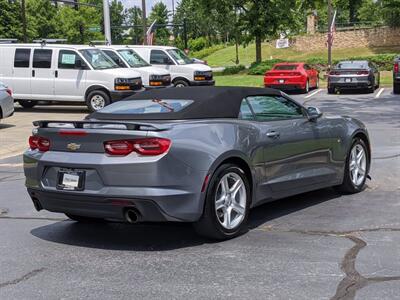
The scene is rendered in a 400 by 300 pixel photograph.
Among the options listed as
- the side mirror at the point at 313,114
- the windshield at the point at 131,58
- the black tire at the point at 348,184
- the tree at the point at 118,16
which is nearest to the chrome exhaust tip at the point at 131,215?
the side mirror at the point at 313,114

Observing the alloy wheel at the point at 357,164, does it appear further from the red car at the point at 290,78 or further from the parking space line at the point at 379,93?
the red car at the point at 290,78

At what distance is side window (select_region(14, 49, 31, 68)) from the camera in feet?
63.9

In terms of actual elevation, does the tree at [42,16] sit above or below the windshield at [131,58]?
above

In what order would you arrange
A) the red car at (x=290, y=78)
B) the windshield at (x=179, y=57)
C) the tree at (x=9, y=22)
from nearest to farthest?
the windshield at (x=179, y=57) < the red car at (x=290, y=78) < the tree at (x=9, y=22)

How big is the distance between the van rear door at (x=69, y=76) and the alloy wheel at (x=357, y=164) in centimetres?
1255

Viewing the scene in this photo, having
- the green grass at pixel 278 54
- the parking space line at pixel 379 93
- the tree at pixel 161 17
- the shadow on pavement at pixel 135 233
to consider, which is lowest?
the shadow on pavement at pixel 135 233

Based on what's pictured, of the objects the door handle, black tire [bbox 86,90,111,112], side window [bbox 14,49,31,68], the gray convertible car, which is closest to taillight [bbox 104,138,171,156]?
the gray convertible car

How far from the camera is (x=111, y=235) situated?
6.04m

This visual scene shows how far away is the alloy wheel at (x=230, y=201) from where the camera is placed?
563 centimetres

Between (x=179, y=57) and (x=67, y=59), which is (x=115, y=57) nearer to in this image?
(x=67, y=59)

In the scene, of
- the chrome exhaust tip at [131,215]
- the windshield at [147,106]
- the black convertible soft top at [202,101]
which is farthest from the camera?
the windshield at [147,106]

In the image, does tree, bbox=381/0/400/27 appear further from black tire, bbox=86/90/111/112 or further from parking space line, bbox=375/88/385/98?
black tire, bbox=86/90/111/112

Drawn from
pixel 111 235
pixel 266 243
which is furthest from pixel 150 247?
pixel 266 243

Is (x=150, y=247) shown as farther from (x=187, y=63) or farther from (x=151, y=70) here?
(x=187, y=63)
